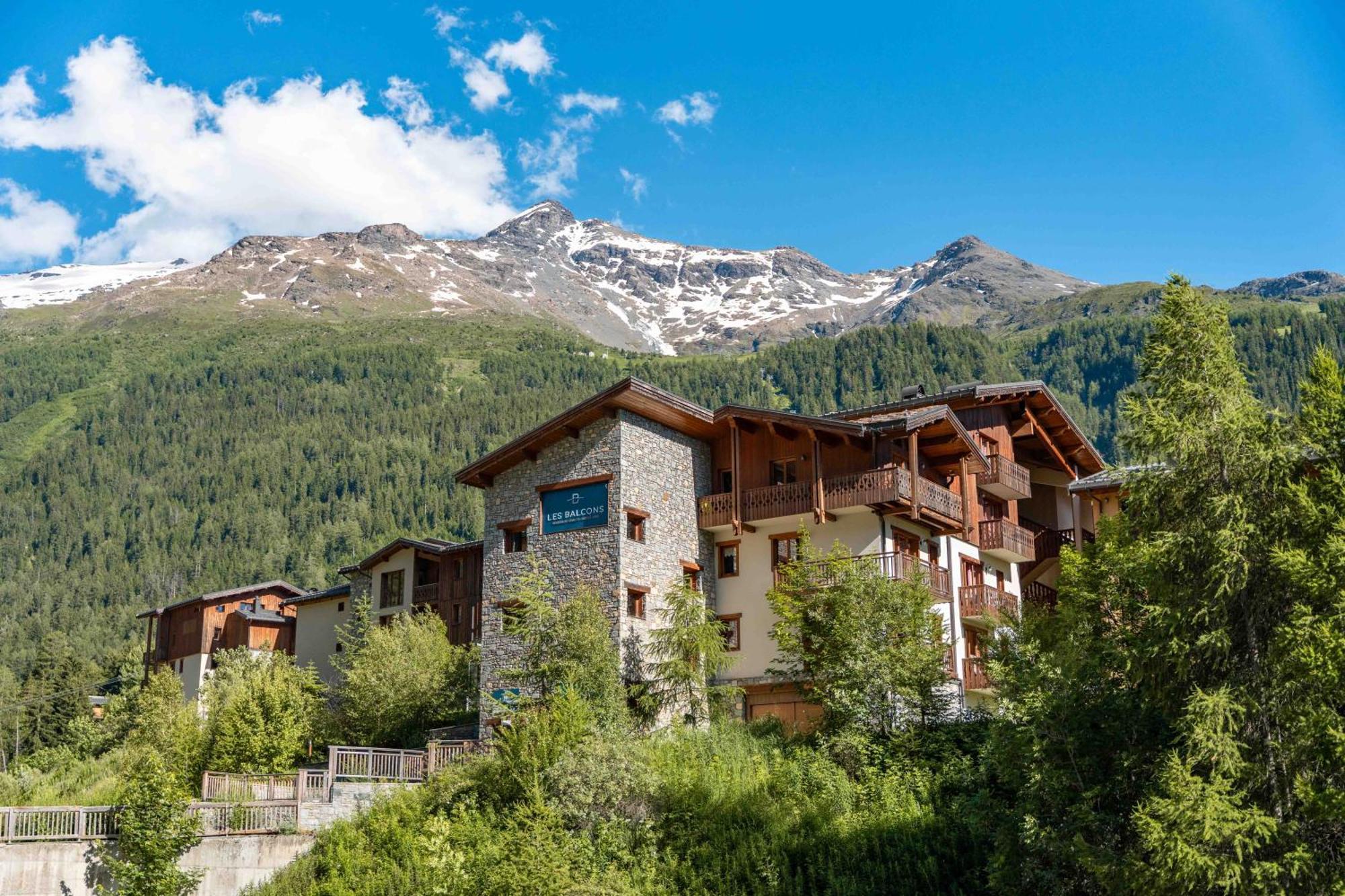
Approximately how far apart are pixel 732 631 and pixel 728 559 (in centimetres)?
249

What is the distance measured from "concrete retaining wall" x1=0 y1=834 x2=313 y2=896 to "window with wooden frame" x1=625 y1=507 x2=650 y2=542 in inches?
507

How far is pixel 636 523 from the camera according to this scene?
4238 centimetres

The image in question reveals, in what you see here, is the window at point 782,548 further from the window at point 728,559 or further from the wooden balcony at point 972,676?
the wooden balcony at point 972,676

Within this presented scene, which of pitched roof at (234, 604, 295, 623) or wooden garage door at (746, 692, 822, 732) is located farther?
pitched roof at (234, 604, 295, 623)

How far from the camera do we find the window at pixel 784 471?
43688mm

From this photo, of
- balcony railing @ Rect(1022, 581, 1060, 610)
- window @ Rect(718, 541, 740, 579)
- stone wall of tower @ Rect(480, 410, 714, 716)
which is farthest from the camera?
balcony railing @ Rect(1022, 581, 1060, 610)

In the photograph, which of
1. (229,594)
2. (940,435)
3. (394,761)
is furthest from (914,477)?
(229,594)

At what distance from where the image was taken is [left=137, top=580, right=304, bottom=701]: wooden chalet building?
2672 inches

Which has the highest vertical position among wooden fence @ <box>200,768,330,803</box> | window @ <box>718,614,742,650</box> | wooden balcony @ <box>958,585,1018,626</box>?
wooden balcony @ <box>958,585,1018,626</box>

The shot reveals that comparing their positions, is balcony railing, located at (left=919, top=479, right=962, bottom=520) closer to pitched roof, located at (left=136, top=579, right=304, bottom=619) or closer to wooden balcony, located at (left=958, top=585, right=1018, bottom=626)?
wooden balcony, located at (left=958, top=585, right=1018, bottom=626)

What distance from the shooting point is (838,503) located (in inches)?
1642

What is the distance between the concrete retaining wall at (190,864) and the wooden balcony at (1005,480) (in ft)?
83.3

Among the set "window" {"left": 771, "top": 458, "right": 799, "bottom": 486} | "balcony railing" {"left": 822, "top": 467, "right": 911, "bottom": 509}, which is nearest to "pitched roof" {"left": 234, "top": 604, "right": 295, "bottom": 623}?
"window" {"left": 771, "top": 458, "right": 799, "bottom": 486}

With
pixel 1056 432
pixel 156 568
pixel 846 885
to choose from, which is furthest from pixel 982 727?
pixel 156 568
